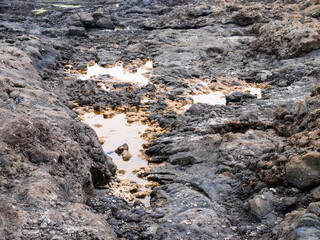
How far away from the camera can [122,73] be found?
50.3 feet

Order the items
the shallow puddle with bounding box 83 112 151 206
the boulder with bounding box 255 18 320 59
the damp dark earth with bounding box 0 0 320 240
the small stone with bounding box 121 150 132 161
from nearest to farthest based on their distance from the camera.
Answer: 1. the damp dark earth with bounding box 0 0 320 240
2. the shallow puddle with bounding box 83 112 151 206
3. the small stone with bounding box 121 150 132 161
4. the boulder with bounding box 255 18 320 59

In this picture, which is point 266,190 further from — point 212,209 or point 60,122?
point 60,122

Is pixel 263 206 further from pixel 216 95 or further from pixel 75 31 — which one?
pixel 75 31

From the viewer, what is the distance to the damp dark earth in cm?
489

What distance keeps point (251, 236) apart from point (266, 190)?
0.95 meters

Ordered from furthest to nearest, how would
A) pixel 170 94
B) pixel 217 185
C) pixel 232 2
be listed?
pixel 232 2, pixel 170 94, pixel 217 185

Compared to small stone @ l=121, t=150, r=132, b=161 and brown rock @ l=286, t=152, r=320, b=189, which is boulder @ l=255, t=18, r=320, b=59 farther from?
brown rock @ l=286, t=152, r=320, b=189

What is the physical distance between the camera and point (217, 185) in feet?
21.5

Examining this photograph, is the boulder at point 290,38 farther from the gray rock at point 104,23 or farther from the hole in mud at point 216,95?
the gray rock at point 104,23

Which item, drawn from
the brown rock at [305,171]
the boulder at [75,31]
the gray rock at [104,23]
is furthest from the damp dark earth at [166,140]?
the gray rock at [104,23]

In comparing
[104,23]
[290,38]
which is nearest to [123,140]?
[290,38]

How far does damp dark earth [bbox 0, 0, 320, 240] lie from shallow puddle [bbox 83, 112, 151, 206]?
0.13 ft

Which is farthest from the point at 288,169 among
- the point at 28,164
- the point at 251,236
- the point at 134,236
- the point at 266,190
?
the point at 28,164

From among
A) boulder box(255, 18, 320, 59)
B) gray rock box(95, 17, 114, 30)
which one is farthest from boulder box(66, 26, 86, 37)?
boulder box(255, 18, 320, 59)
